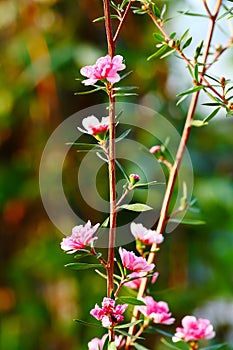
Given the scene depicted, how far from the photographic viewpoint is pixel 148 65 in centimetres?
116

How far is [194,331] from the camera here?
1.02 feet

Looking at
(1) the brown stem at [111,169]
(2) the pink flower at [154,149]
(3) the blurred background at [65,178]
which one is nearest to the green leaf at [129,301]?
(1) the brown stem at [111,169]

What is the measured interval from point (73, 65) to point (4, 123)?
0.78ft

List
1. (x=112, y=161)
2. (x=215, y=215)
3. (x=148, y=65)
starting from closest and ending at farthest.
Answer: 1. (x=112, y=161)
2. (x=148, y=65)
3. (x=215, y=215)

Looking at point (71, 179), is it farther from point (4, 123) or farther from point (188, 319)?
point (188, 319)

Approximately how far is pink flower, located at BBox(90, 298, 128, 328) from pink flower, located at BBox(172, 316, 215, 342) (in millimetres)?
72

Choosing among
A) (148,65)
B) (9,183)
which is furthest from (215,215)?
(9,183)

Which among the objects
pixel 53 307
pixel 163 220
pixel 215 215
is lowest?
pixel 53 307

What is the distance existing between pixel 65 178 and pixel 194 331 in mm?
939

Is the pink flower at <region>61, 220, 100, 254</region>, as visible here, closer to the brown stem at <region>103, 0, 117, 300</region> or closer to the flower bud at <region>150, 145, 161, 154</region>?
the brown stem at <region>103, 0, 117, 300</region>

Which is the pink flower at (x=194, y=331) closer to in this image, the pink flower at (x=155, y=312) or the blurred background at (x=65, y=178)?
the pink flower at (x=155, y=312)

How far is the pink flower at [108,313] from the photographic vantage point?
0.81 feet

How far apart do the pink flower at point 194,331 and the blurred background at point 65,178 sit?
85 centimetres

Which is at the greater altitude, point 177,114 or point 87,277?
point 177,114
